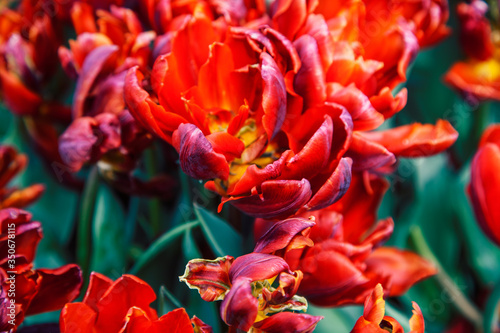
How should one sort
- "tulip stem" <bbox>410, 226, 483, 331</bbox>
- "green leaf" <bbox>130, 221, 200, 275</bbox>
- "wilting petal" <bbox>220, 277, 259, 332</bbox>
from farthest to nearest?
"tulip stem" <bbox>410, 226, 483, 331</bbox> < "green leaf" <bbox>130, 221, 200, 275</bbox> < "wilting petal" <bbox>220, 277, 259, 332</bbox>

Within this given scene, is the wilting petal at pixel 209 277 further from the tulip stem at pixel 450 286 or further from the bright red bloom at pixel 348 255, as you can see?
the tulip stem at pixel 450 286

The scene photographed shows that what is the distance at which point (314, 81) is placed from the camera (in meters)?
0.33

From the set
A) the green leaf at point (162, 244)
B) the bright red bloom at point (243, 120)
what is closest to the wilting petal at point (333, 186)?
the bright red bloom at point (243, 120)

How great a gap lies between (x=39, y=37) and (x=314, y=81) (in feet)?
0.89

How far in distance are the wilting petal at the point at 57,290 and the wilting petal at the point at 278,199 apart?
0.42 feet

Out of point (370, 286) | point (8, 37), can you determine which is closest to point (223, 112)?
point (370, 286)

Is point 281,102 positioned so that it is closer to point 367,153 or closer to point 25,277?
point 367,153

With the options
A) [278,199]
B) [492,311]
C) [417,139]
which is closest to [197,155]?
[278,199]

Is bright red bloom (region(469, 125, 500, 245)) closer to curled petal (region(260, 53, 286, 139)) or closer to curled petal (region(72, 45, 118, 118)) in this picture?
curled petal (region(260, 53, 286, 139))

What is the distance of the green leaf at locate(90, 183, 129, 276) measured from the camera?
0.44 m

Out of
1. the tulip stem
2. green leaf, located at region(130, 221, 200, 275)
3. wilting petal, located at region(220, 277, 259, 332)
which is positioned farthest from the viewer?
the tulip stem

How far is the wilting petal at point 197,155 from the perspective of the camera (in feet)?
0.95

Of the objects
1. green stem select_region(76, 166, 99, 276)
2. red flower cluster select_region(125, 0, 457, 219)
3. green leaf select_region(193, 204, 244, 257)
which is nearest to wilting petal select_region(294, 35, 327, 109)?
red flower cluster select_region(125, 0, 457, 219)

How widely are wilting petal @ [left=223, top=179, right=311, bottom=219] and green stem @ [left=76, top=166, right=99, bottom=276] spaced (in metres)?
0.19
